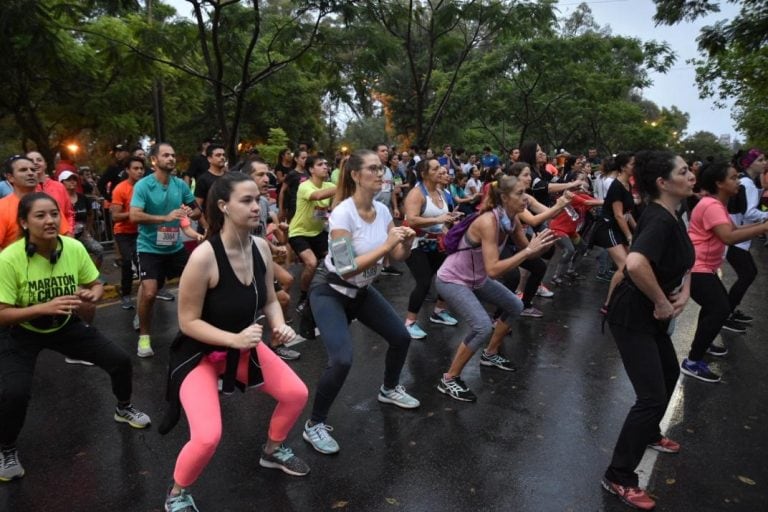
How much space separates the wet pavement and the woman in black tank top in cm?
59

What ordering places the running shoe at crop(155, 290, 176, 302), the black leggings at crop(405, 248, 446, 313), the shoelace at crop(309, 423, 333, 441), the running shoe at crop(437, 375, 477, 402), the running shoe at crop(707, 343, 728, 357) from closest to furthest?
the shoelace at crop(309, 423, 333, 441)
the running shoe at crop(437, 375, 477, 402)
the running shoe at crop(707, 343, 728, 357)
the black leggings at crop(405, 248, 446, 313)
the running shoe at crop(155, 290, 176, 302)

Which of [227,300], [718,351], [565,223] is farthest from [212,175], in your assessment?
[718,351]

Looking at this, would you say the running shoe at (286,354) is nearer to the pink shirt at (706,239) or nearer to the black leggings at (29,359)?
the black leggings at (29,359)

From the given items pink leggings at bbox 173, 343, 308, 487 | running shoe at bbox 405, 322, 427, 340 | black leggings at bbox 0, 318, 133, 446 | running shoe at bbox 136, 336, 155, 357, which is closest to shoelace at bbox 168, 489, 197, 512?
pink leggings at bbox 173, 343, 308, 487

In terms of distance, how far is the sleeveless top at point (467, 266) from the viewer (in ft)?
15.4

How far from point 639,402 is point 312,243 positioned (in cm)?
435

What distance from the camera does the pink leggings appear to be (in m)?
2.73

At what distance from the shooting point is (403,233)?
143 inches

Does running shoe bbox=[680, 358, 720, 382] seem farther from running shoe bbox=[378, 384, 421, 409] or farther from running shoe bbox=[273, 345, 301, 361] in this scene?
running shoe bbox=[273, 345, 301, 361]

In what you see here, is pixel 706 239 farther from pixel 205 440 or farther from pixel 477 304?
pixel 205 440

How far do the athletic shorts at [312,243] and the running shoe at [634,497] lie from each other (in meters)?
4.30

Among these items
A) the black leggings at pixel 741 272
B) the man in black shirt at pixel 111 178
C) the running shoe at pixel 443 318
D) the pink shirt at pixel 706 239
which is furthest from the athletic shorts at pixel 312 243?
the man in black shirt at pixel 111 178

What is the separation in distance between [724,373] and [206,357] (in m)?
4.98

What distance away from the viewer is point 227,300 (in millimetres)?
2947
